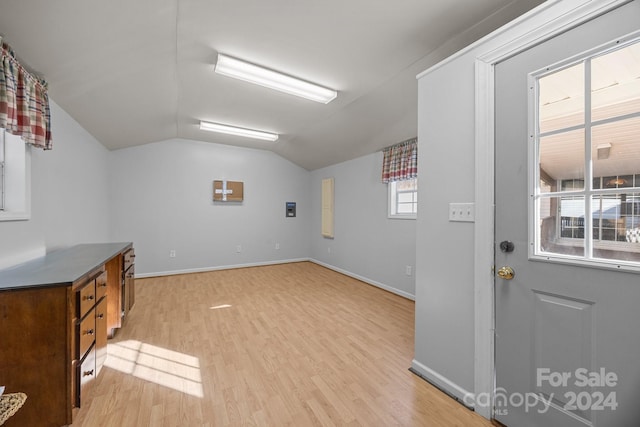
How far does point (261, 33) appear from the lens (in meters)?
1.90

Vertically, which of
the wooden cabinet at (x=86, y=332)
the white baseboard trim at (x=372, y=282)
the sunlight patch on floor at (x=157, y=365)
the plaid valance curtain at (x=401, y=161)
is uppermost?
the plaid valance curtain at (x=401, y=161)

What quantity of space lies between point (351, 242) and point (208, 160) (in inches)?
127

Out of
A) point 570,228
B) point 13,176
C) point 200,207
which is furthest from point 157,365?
point 200,207

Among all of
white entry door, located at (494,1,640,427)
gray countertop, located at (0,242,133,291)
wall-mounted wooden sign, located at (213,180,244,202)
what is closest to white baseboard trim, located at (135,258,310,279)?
wall-mounted wooden sign, located at (213,180,244,202)

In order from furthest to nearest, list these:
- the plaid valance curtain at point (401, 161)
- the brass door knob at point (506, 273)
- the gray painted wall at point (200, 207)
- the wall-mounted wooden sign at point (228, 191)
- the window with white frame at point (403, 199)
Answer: the wall-mounted wooden sign at point (228, 191)
the gray painted wall at point (200, 207)
the window with white frame at point (403, 199)
the plaid valance curtain at point (401, 161)
the brass door knob at point (506, 273)

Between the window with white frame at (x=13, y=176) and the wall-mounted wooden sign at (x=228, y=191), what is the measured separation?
310 cm

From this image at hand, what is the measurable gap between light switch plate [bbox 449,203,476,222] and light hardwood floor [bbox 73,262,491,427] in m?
1.17

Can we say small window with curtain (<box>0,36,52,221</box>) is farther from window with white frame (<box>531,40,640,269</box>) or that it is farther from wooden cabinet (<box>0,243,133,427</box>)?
window with white frame (<box>531,40,640,269</box>)

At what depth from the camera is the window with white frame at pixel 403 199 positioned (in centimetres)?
367

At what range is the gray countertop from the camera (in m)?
1.34

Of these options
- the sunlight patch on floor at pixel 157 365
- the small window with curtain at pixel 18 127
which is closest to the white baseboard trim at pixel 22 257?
the small window with curtain at pixel 18 127

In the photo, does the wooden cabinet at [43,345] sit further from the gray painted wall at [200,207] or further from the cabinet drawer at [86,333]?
the gray painted wall at [200,207]

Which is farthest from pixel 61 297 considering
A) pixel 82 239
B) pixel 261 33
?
pixel 82 239

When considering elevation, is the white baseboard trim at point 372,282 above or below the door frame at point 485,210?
below
